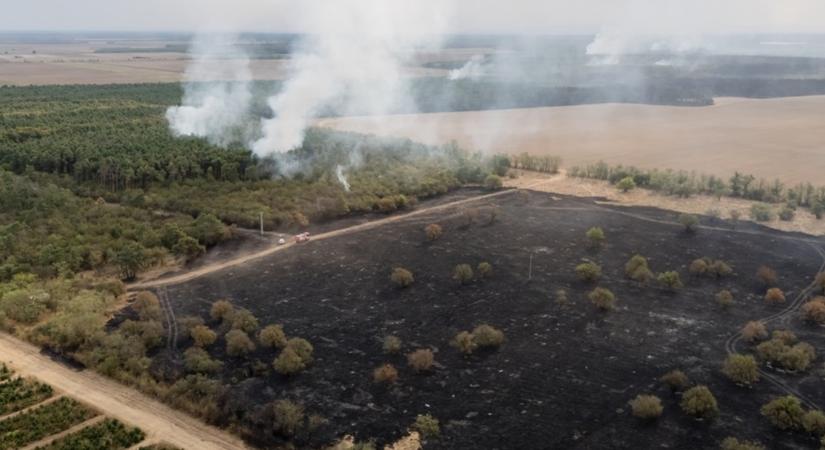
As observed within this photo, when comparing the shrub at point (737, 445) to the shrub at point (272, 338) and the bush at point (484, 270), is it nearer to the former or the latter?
the bush at point (484, 270)

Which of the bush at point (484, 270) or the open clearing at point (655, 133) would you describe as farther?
the open clearing at point (655, 133)

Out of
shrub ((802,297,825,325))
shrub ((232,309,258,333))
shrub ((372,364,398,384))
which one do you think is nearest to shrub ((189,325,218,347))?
shrub ((232,309,258,333))

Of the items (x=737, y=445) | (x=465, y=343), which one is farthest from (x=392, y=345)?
(x=737, y=445)

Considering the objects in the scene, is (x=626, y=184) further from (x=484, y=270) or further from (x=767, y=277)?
(x=484, y=270)

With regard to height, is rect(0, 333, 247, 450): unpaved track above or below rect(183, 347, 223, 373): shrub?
below

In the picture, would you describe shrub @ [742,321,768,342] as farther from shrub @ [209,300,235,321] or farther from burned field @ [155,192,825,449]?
shrub @ [209,300,235,321]

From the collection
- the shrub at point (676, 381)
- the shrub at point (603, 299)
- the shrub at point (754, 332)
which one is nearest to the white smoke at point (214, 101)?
the shrub at point (603, 299)

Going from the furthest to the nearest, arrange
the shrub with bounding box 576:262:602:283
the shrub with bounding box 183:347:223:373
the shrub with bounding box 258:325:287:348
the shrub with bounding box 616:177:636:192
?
the shrub with bounding box 616:177:636:192 → the shrub with bounding box 576:262:602:283 → the shrub with bounding box 258:325:287:348 → the shrub with bounding box 183:347:223:373
